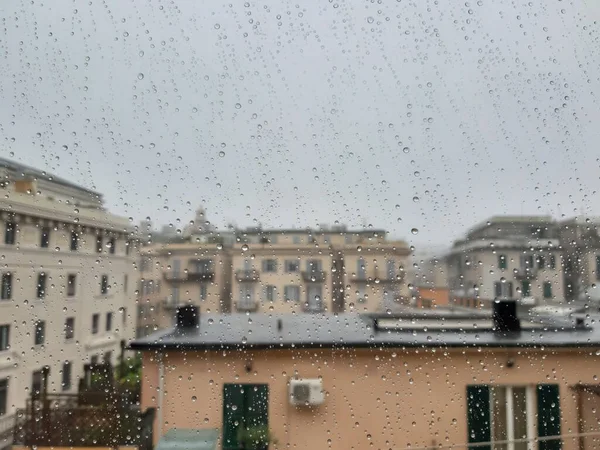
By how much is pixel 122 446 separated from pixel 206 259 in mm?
638

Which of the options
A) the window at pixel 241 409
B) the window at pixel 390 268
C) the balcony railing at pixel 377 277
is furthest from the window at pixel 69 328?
the window at pixel 390 268

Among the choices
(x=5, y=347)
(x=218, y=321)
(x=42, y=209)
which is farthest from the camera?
(x=218, y=321)

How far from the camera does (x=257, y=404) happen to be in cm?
144

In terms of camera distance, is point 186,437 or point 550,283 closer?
point 186,437

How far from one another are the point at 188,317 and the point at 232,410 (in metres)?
0.34

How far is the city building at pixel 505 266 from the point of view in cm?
150

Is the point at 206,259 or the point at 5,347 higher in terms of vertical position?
the point at 206,259

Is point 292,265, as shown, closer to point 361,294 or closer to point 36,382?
point 361,294

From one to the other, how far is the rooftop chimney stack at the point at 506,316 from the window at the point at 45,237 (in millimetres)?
1545

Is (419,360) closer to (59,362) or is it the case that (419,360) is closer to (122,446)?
(122,446)

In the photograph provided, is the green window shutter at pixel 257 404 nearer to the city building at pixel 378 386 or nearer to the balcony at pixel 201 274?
the city building at pixel 378 386

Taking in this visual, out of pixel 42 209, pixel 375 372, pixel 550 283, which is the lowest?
pixel 375 372

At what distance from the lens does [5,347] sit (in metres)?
1.28

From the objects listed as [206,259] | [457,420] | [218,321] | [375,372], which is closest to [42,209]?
[206,259]
